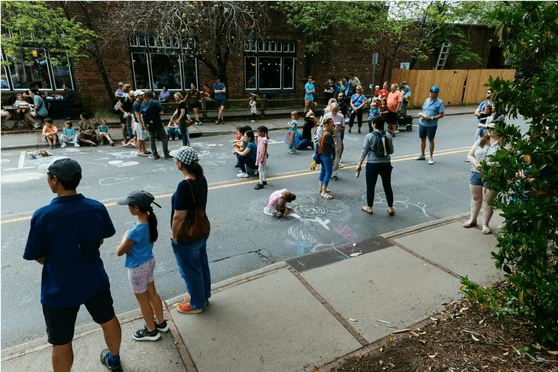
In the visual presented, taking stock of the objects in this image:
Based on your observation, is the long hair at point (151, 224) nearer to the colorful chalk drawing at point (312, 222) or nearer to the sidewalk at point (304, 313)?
the sidewalk at point (304, 313)

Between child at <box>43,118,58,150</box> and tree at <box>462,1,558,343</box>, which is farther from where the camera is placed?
child at <box>43,118,58,150</box>

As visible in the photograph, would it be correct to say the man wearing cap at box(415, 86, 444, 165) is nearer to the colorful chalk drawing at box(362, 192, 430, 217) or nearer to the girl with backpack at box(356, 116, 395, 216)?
the colorful chalk drawing at box(362, 192, 430, 217)

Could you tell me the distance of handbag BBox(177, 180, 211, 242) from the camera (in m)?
3.46

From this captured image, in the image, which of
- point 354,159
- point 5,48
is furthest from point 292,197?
point 5,48

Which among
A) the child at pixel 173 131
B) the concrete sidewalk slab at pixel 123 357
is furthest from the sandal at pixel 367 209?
the child at pixel 173 131

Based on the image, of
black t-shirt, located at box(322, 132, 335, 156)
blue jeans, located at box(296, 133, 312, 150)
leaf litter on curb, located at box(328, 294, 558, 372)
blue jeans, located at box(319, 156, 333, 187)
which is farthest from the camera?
blue jeans, located at box(296, 133, 312, 150)

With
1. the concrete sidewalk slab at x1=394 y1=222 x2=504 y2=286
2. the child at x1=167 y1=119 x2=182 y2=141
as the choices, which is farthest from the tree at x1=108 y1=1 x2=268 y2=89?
the concrete sidewalk slab at x1=394 y1=222 x2=504 y2=286

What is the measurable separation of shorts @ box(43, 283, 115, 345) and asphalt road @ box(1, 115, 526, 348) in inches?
27.1

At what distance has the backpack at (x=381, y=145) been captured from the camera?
20.2ft

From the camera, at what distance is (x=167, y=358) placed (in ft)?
10.8

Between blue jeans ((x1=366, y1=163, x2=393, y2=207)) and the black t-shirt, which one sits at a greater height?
the black t-shirt

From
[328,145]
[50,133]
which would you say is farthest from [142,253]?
[50,133]

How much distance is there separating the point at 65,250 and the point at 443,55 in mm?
27890

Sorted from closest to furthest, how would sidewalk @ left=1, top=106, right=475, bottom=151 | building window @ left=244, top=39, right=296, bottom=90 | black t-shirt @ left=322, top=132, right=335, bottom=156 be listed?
black t-shirt @ left=322, top=132, right=335, bottom=156 → sidewalk @ left=1, top=106, right=475, bottom=151 → building window @ left=244, top=39, right=296, bottom=90
